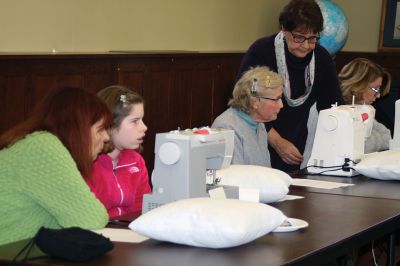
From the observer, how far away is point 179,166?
8.50 ft

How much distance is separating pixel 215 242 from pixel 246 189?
2.30 ft

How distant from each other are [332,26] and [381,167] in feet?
12.4

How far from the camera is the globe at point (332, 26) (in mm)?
7238

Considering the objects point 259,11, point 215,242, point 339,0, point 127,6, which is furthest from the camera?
point 339,0

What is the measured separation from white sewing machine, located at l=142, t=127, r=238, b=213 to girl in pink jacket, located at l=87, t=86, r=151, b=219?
38cm

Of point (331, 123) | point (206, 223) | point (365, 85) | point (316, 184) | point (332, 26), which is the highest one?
point (332, 26)

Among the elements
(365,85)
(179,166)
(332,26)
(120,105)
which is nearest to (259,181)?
(179,166)

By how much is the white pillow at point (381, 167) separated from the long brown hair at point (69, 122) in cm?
153

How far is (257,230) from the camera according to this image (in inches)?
88.6

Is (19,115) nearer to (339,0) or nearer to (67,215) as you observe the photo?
(67,215)

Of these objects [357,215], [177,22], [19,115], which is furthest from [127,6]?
[357,215]

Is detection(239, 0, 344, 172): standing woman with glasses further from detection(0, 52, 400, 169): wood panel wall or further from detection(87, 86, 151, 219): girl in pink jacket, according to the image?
detection(87, 86, 151, 219): girl in pink jacket

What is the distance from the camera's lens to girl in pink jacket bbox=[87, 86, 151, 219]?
3.00 m

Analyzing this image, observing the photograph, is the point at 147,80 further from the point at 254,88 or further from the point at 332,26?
the point at 332,26
